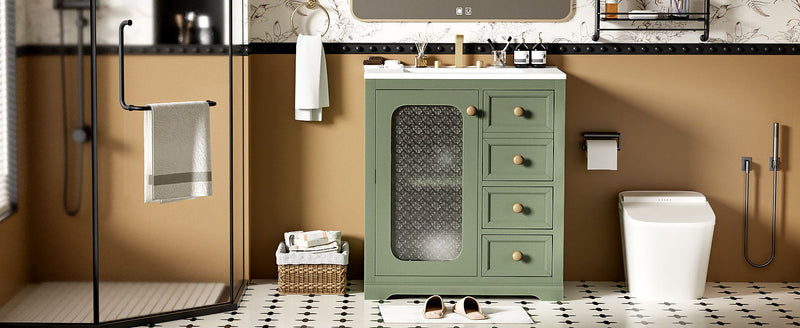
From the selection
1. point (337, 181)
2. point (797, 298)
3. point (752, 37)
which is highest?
point (752, 37)

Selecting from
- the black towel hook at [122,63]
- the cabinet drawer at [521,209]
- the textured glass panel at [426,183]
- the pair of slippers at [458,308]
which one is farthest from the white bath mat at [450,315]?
the black towel hook at [122,63]

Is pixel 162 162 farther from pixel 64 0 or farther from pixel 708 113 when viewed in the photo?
pixel 708 113

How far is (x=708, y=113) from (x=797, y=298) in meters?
0.95

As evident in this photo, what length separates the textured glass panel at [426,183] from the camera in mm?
4422

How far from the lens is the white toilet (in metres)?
4.45

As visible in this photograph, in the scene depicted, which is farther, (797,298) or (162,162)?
(797,298)

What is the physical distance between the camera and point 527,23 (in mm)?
4762

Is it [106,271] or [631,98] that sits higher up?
[631,98]

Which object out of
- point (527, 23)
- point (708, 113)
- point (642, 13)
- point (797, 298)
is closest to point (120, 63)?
point (527, 23)

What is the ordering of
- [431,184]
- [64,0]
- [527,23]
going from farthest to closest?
[527,23]
[431,184]
[64,0]

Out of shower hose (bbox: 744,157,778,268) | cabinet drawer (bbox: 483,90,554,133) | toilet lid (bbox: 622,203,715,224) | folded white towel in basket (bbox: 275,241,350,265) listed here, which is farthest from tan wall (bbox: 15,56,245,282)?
shower hose (bbox: 744,157,778,268)

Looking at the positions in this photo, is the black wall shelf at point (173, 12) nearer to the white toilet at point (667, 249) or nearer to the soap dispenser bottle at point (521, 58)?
the soap dispenser bottle at point (521, 58)

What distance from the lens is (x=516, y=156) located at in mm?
4395

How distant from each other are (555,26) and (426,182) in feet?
3.28
